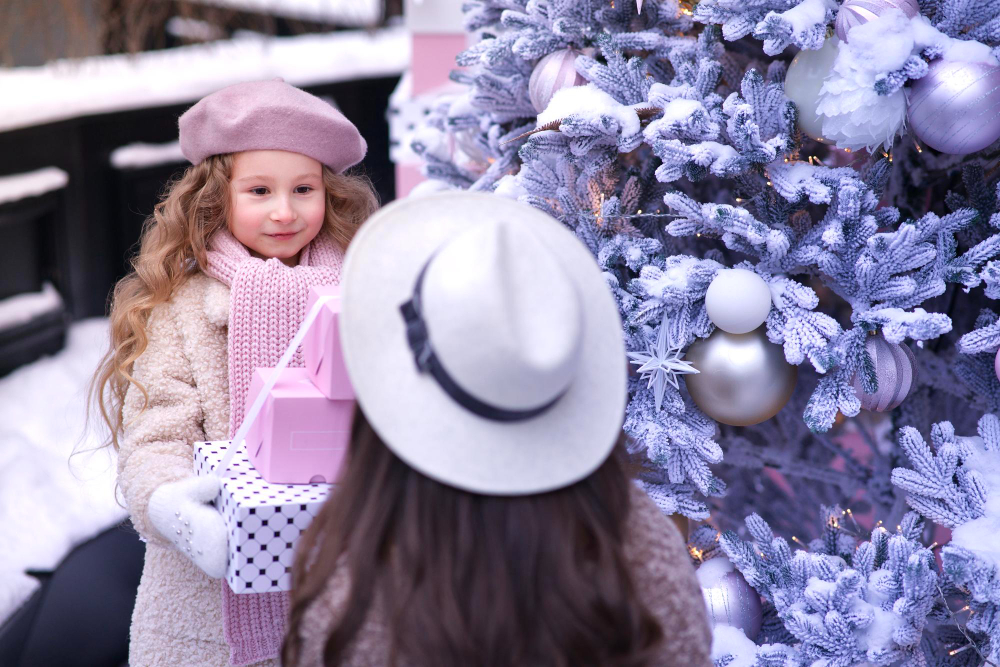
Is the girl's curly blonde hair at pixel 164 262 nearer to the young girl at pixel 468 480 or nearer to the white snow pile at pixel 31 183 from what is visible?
the young girl at pixel 468 480

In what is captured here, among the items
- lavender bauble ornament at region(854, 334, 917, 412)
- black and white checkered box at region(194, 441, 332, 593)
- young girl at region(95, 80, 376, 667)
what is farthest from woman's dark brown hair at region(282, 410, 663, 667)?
lavender bauble ornament at region(854, 334, 917, 412)

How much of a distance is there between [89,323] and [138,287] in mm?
2262

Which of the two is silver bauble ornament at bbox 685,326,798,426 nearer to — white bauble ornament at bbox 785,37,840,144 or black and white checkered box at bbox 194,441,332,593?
white bauble ornament at bbox 785,37,840,144

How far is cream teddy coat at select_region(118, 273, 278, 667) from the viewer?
133 cm

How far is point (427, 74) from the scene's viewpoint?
3.18m

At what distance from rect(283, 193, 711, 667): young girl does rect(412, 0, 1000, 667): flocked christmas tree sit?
0.66 meters

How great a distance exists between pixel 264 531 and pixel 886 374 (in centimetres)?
100

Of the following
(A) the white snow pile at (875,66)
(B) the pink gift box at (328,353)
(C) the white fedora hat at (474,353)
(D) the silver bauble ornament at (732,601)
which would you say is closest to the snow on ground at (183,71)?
(B) the pink gift box at (328,353)

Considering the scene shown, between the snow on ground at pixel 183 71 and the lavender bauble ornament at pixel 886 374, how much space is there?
92.0 inches

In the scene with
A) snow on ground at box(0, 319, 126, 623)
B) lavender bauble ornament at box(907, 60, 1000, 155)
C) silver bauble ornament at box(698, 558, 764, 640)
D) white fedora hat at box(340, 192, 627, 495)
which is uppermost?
lavender bauble ornament at box(907, 60, 1000, 155)

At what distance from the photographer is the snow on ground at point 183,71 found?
124 inches

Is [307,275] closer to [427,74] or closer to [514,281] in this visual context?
[514,281]

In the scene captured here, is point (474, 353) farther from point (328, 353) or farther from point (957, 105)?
point (957, 105)

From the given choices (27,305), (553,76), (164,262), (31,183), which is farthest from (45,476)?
(553,76)
